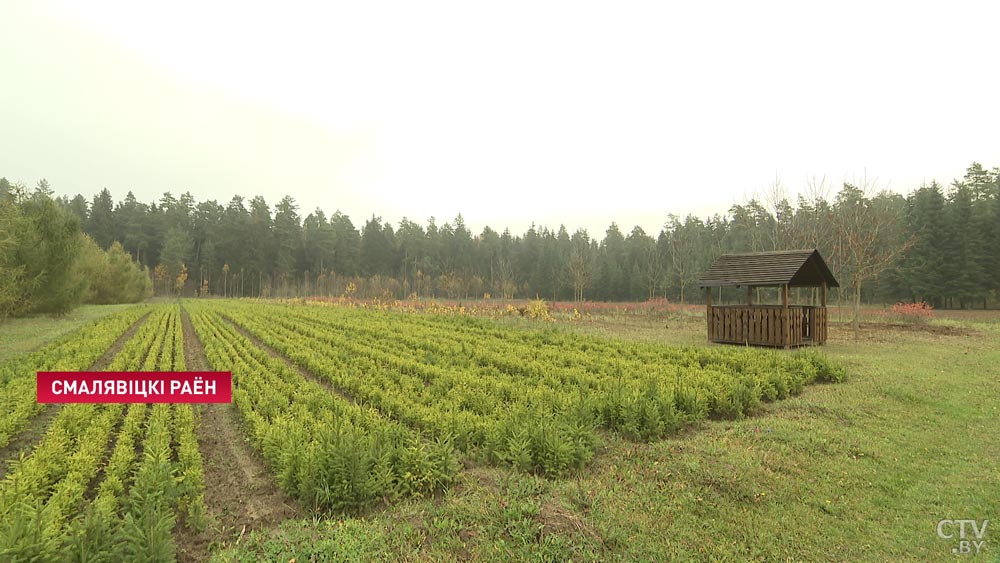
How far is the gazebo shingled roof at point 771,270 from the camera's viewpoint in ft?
52.7

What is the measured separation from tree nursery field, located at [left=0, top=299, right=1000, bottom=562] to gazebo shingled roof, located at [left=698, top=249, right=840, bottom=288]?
589 centimetres

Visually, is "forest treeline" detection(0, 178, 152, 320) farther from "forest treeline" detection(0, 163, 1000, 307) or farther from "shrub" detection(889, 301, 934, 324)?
"shrub" detection(889, 301, 934, 324)

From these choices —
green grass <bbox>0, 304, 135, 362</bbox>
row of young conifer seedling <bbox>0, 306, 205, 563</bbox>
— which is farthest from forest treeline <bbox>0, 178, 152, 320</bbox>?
row of young conifer seedling <bbox>0, 306, 205, 563</bbox>

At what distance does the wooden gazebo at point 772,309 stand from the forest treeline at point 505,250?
1432 centimetres

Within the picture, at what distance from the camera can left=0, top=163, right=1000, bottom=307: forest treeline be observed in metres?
42.9

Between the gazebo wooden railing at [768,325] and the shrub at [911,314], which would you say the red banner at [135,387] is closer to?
the gazebo wooden railing at [768,325]

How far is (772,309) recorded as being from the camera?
1580cm

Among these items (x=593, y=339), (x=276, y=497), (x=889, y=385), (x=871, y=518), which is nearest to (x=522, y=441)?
(x=276, y=497)

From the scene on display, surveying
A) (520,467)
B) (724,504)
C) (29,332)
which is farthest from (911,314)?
(29,332)

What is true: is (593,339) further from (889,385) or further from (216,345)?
(216,345)

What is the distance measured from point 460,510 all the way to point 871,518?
424 centimetres

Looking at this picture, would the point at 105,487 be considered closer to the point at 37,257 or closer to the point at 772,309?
the point at 772,309

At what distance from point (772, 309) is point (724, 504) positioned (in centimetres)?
1364

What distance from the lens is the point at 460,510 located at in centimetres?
429
